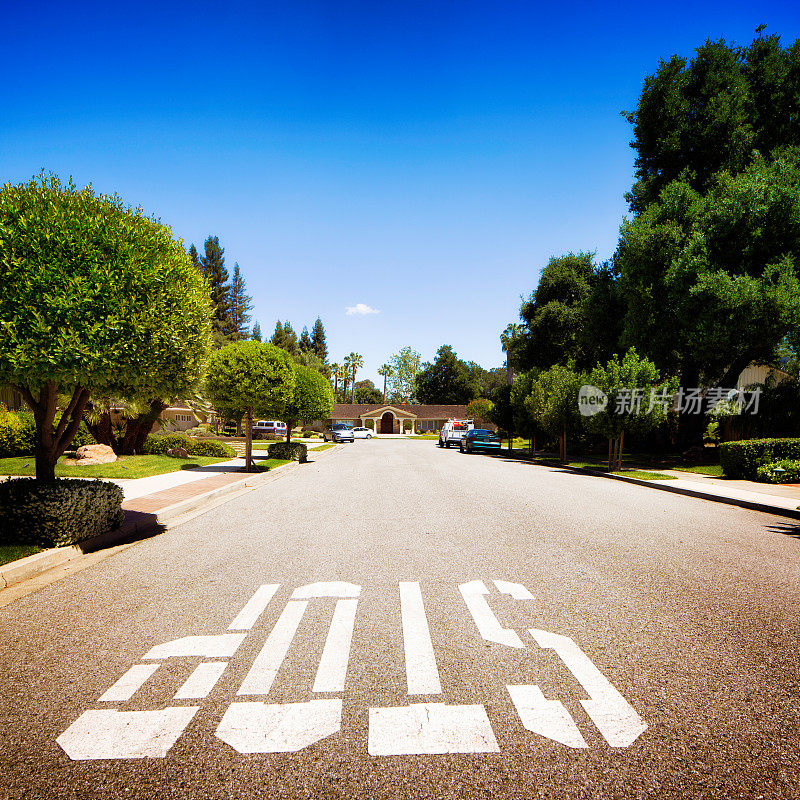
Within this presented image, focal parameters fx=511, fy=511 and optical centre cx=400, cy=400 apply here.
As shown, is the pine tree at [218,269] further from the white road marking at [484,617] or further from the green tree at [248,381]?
the white road marking at [484,617]

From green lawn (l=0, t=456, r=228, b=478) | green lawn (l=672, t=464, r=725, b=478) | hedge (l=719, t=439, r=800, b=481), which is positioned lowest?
green lawn (l=0, t=456, r=228, b=478)

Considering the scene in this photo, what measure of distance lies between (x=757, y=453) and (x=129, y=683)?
18.9 meters

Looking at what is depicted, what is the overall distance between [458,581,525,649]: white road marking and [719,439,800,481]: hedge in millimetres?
15317

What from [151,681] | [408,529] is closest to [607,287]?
[408,529]

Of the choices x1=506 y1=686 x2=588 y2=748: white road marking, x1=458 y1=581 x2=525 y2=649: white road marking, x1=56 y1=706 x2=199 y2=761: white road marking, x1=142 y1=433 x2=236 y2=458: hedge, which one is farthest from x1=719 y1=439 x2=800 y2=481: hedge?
x1=142 y1=433 x2=236 y2=458: hedge

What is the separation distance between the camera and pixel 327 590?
5.29 m

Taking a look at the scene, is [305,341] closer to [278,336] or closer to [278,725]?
[278,336]

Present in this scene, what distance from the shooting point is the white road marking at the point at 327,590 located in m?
5.14

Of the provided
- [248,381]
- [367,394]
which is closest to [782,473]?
[248,381]

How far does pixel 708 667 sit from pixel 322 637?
2876 millimetres

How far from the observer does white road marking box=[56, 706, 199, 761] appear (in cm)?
271

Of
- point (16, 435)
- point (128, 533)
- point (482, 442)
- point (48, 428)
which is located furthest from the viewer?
point (482, 442)

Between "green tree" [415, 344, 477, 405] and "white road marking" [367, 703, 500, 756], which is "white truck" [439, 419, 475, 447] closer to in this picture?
"white road marking" [367, 703, 500, 756]

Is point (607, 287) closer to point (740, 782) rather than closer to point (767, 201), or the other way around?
point (767, 201)
